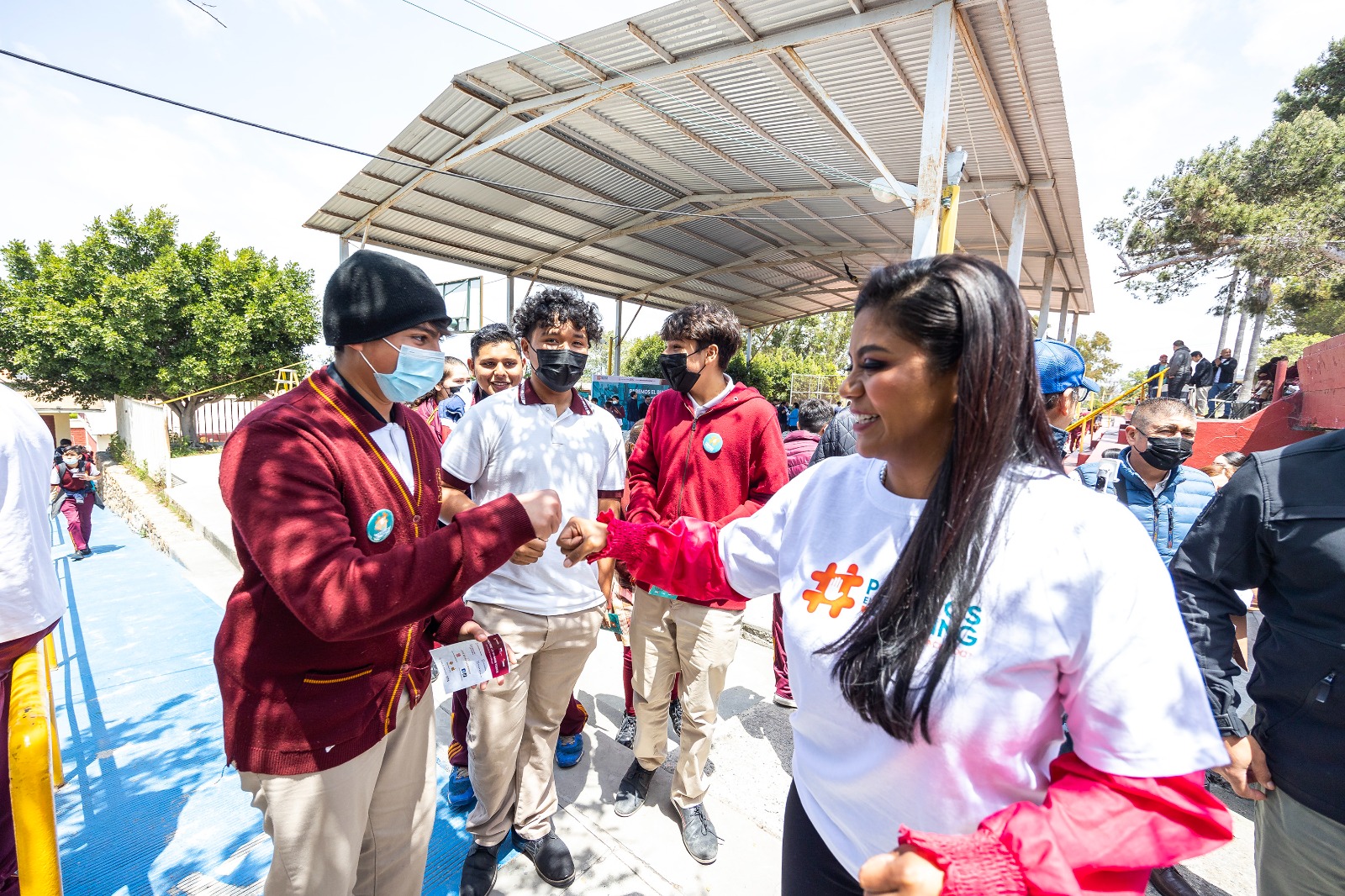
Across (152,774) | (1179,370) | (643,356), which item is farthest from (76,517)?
(643,356)

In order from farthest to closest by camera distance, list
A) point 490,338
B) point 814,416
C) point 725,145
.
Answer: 1. point 725,145
2. point 814,416
3. point 490,338

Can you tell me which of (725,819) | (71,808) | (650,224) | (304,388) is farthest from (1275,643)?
(650,224)

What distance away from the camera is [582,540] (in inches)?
72.1

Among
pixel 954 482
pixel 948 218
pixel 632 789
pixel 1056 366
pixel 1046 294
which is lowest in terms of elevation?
pixel 632 789

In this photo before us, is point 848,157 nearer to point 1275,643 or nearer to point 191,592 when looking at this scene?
point 1275,643

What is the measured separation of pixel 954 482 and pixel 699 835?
7.47 ft

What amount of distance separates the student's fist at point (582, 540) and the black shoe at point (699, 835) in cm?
156

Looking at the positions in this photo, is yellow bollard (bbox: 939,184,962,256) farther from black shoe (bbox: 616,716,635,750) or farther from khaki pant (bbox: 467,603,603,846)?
khaki pant (bbox: 467,603,603,846)

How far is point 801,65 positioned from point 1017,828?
346 inches

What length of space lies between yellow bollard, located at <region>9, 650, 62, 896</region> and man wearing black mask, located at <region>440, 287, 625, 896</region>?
46.2 inches

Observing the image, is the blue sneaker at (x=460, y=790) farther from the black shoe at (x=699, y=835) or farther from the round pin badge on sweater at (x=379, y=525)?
the round pin badge on sweater at (x=379, y=525)

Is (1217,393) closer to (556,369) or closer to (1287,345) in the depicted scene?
(556,369)

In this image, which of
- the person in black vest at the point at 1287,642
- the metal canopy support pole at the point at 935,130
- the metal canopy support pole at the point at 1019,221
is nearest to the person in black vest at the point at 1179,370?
the metal canopy support pole at the point at 1019,221

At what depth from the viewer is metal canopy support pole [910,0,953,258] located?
20.4 ft
